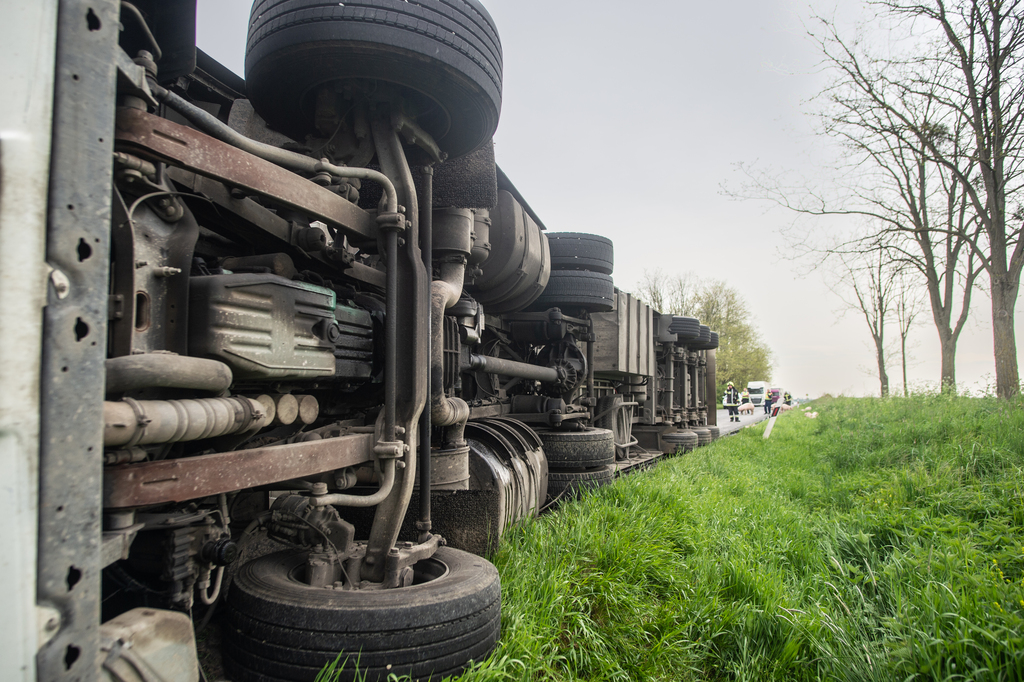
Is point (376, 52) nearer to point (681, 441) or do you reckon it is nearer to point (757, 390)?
point (681, 441)

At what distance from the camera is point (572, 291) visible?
6230 millimetres

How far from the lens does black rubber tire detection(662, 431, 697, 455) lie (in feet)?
34.6

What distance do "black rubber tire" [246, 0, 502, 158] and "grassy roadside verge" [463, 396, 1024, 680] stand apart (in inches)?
82.3

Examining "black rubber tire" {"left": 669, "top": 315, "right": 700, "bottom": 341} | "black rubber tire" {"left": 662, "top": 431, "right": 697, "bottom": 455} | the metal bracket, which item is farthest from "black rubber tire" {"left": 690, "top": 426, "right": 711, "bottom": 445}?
the metal bracket

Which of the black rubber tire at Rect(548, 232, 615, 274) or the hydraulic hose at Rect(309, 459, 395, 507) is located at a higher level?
the black rubber tire at Rect(548, 232, 615, 274)

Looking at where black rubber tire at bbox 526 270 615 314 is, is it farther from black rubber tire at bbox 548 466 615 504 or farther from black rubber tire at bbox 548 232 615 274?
black rubber tire at bbox 548 466 615 504

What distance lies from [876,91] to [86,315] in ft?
49.6

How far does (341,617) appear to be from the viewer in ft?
6.70

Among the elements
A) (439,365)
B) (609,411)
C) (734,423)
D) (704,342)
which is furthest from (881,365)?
(439,365)

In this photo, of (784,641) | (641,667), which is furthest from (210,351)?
(784,641)

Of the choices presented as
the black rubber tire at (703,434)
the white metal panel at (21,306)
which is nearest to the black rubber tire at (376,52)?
the white metal panel at (21,306)

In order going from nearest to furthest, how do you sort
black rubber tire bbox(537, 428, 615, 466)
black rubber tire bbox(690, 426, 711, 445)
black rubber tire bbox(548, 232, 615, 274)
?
black rubber tire bbox(537, 428, 615, 466) < black rubber tire bbox(548, 232, 615, 274) < black rubber tire bbox(690, 426, 711, 445)

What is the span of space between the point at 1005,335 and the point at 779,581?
1006cm

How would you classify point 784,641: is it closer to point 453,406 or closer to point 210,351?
point 453,406
